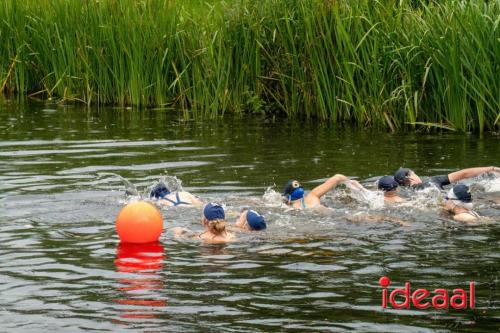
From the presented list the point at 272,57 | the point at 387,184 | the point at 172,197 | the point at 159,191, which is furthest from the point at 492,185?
the point at 272,57

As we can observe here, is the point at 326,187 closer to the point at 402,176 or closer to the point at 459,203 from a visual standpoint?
the point at 402,176

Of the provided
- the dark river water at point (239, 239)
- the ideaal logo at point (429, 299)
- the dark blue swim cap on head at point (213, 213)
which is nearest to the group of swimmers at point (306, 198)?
the dark blue swim cap on head at point (213, 213)

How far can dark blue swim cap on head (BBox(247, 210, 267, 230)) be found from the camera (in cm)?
1273

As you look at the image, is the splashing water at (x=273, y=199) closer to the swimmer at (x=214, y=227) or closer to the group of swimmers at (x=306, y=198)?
the group of swimmers at (x=306, y=198)

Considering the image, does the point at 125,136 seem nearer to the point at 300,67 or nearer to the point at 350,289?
A: the point at 300,67

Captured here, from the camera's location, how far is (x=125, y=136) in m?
20.3

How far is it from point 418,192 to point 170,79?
9.30 m

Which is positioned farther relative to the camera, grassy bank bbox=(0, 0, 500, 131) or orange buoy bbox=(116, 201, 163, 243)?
grassy bank bbox=(0, 0, 500, 131)

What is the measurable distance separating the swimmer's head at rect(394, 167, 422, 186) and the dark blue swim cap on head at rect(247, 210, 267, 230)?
124 inches

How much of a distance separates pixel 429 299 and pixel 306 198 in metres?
4.73

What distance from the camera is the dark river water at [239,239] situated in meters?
9.25

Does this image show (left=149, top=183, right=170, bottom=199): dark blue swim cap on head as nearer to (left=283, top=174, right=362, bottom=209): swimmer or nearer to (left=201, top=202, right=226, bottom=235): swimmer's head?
(left=283, top=174, right=362, bottom=209): swimmer

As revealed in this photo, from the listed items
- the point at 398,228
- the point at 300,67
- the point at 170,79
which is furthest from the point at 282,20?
the point at 398,228

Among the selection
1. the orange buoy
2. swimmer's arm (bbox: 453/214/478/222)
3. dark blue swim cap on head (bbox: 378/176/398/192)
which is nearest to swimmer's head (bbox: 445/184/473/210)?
swimmer's arm (bbox: 453/214/478/222)
